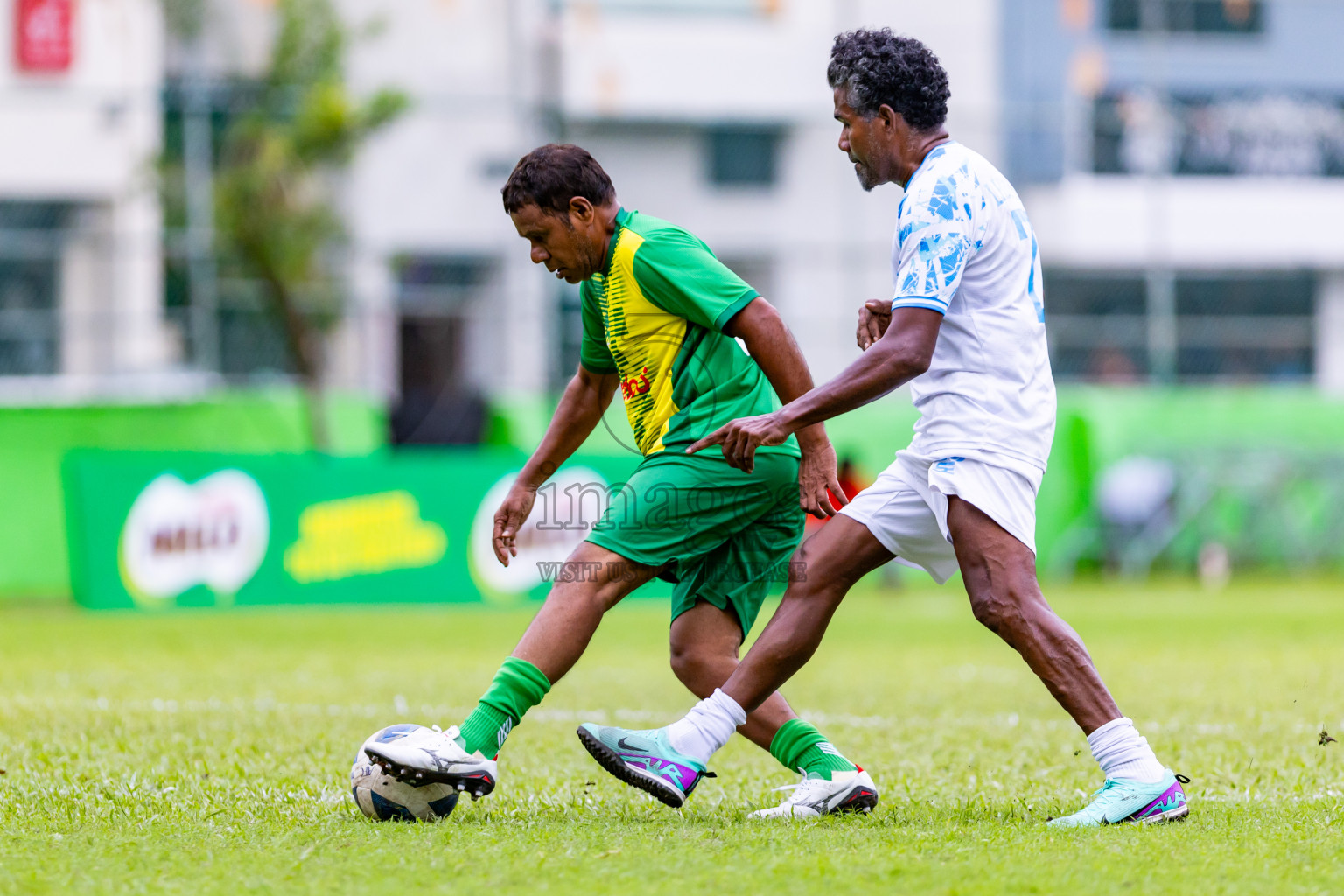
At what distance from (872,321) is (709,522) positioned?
0.68 m

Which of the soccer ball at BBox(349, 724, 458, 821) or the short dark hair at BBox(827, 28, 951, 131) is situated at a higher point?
the short dark hair at BBox(827, 28, 951, 131)

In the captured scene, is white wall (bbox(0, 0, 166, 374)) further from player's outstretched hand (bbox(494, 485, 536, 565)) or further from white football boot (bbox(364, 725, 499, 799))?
white football boot (bbox(364, 725, 499, 799))

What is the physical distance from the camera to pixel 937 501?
4.35 metres

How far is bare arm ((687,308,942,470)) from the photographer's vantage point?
416cm

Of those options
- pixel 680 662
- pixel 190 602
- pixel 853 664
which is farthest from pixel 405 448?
pixel 680 662

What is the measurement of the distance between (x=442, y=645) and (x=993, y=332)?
6.89 metres

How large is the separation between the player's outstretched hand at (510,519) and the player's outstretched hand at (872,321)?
108 centimetres

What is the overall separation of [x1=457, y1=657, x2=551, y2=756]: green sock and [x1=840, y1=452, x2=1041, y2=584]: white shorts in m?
0.93

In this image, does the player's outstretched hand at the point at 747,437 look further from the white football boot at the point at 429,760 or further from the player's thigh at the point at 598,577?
the white football boot at the point at 429,760

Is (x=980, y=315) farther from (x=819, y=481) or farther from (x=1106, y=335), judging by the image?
(x=1106, y=335)

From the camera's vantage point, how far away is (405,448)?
16.8m

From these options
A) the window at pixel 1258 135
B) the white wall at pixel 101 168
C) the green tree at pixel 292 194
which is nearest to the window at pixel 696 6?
the green tree at pixel 292 194

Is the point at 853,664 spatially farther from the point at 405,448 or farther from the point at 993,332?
the point at 405,448

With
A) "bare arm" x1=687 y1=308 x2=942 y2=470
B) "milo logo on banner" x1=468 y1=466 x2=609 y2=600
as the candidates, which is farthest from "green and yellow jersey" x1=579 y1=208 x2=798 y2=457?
"milo logo on banner" x1=468 y1=466 x2=609 y2=600
